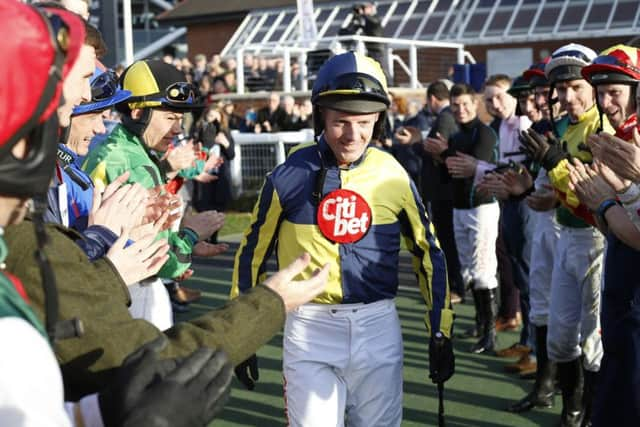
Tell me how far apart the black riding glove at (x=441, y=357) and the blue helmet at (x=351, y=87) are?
1.10 meters

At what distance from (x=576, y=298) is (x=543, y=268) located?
0.70 metres

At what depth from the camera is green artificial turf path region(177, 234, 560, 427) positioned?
5.80m

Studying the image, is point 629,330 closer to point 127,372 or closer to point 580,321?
point 580,321

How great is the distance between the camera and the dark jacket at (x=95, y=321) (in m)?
2.03

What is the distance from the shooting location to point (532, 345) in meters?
6.83

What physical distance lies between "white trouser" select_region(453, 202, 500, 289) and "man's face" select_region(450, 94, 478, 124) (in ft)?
2.71

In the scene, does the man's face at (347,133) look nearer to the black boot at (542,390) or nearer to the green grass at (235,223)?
the black boot at (542,390)

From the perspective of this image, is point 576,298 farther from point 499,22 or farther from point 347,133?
point 499,22

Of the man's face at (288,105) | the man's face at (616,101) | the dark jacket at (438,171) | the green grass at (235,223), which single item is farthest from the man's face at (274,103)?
the man's face at (616,101)

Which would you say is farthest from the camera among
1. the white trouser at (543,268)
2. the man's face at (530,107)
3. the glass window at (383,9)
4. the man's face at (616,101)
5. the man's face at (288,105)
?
the glass window at (383,9)

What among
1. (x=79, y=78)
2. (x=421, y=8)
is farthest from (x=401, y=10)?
→ (x=79, y=78)

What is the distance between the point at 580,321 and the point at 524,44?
2116 cm

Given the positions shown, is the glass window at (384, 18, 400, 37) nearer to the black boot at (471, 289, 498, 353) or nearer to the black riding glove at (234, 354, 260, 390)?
the black boot at (471, 289, 498, 353)

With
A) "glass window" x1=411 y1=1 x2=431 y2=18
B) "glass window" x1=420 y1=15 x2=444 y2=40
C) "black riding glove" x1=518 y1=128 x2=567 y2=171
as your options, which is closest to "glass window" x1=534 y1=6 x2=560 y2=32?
"glass window" x1=420 y1=15 x2=444 y2=40
